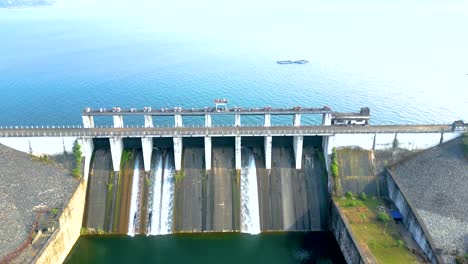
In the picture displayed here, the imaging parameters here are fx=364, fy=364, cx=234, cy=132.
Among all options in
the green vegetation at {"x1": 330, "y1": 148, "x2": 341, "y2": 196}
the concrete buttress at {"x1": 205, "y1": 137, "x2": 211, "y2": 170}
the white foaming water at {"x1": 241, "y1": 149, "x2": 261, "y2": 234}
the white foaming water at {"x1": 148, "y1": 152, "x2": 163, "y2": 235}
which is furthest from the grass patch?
the white foaming water at {"x1": 148, "y1": 152, "x2": 163, "y2": 235}

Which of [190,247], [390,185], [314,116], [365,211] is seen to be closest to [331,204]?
[365,211]

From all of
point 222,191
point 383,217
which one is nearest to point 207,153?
point 222,191

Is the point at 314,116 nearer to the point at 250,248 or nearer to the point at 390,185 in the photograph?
the point at 390,185

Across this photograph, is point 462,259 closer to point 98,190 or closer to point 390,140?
point 390,140

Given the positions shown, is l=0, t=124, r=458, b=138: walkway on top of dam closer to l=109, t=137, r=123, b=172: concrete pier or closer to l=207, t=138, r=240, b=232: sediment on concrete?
l=109, t=137, r=123, b=172: concrete pier

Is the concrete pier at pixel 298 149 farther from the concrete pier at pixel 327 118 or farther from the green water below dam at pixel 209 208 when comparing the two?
the concrete pier at pixel 327 118
